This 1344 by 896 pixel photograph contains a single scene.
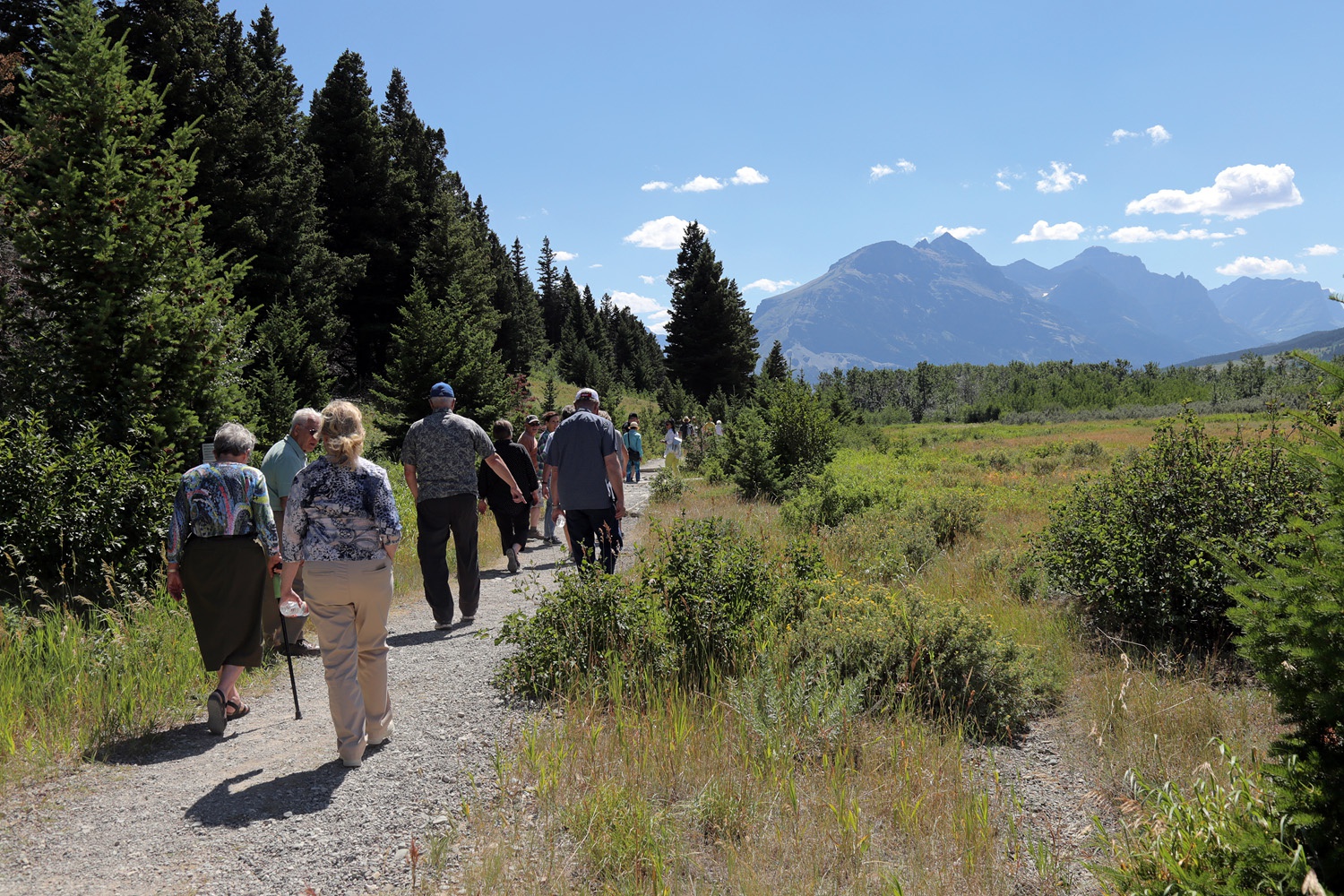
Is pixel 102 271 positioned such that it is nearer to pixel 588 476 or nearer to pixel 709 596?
pixel 588 476

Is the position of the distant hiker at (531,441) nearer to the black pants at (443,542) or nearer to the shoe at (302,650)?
the black pants at (443,542)

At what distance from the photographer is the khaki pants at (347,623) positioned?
14.4ft

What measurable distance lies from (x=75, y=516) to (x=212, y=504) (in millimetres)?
3173

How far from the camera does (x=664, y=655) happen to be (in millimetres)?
5434

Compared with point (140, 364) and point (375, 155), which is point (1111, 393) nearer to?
point (375, 155)

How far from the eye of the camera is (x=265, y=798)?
159 inches

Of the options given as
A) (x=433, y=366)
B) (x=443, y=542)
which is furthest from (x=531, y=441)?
(x=433, y=366)

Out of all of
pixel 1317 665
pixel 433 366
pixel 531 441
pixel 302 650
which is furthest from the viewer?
pixel 433 366

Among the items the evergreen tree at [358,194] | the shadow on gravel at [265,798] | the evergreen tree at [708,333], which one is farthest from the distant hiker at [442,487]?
the evergreen tree at [708,333]

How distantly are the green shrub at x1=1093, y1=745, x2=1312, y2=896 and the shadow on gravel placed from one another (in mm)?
3731

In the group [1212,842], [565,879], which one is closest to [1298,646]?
[1212,842]

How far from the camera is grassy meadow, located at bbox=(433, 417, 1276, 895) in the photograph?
10.9 feet

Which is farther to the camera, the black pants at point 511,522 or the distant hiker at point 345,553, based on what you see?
the black pants at point 511,522

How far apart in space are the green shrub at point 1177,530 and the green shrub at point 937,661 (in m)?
1.35
